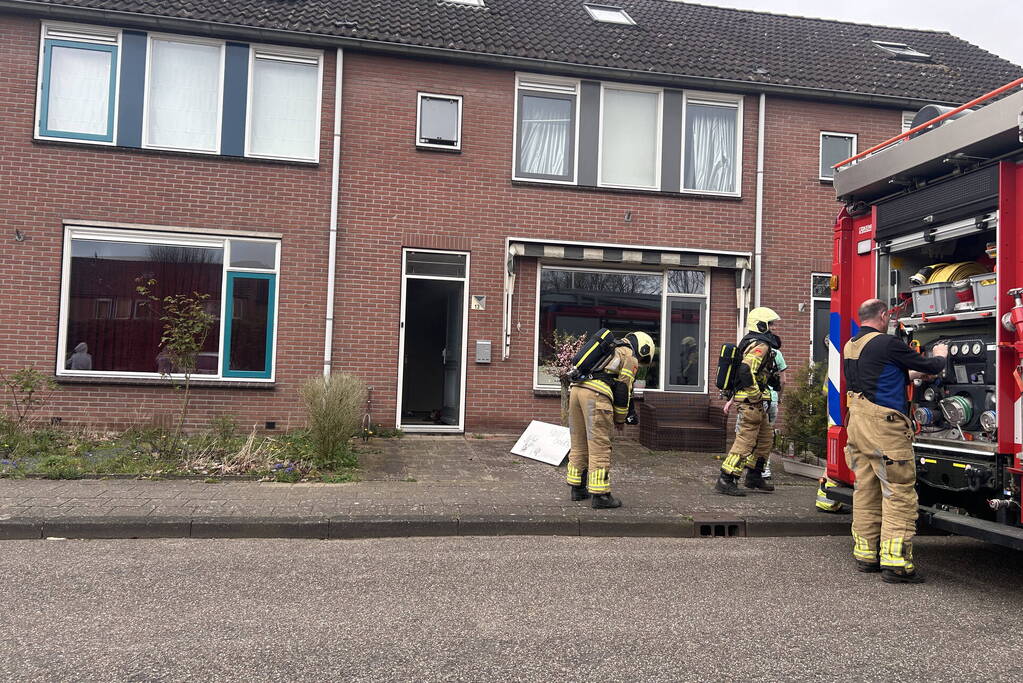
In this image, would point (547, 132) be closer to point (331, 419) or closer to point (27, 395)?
point (331, 419)

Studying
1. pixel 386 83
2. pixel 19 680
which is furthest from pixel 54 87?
pixel 19 680

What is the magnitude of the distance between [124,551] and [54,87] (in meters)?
7.72

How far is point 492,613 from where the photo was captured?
4.36m

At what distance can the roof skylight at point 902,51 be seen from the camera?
1371cm

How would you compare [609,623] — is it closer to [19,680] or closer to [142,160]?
[19,680]

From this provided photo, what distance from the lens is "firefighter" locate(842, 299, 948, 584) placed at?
5121mm

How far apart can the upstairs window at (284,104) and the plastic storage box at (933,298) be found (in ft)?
26.6

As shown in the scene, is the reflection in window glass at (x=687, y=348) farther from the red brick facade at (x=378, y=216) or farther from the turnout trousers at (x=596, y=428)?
the turnout trousers at (x=596, y=428)

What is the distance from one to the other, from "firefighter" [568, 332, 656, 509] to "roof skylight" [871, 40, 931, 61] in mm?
9964

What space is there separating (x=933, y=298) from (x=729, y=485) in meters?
2.85

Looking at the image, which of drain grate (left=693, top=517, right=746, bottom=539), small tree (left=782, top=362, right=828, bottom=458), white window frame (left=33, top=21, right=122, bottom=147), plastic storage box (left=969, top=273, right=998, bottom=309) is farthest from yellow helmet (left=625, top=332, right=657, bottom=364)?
white window frame (left=33, top=21, right=122, bottom=147)

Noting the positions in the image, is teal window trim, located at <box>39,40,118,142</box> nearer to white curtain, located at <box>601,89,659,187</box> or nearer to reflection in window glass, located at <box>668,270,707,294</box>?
Answer: white curtain, located at <box>601,89,659,187</box>

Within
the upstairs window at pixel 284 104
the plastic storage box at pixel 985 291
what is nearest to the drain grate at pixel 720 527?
the plastic storage box at pixel 985 291

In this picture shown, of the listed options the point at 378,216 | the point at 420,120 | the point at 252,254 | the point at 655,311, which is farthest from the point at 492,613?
the point at 420,120
